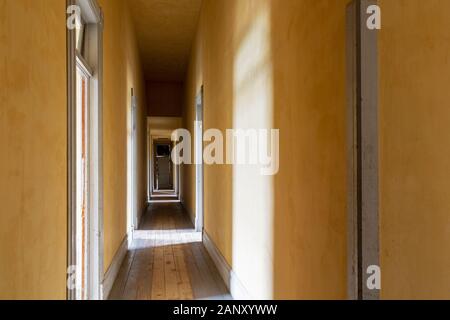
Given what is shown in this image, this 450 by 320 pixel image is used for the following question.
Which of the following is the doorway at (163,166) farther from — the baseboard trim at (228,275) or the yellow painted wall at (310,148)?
the yellow painted wall at (310,148)

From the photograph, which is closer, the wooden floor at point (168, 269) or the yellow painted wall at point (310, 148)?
the yellow painted wall at point (310, 148)

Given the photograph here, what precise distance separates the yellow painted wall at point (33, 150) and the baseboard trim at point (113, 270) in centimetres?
142

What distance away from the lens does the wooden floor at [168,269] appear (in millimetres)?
3209

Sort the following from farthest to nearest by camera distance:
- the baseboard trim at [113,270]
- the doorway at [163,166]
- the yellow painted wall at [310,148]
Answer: the doorway at [163,166] → the baseboard trim at [113,270] → the yellow painted wall at [310,148]

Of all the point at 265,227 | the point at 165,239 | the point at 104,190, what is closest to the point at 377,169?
the point at 265,227

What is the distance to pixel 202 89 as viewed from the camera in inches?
212

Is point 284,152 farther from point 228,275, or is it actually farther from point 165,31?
point 165,31

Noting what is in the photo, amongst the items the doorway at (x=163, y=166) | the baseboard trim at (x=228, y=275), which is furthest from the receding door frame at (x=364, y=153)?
the doorway at (x=163, y=166)

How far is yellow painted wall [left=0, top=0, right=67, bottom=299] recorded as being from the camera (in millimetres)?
→ 1149

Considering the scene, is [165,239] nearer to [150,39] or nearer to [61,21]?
[150,39]

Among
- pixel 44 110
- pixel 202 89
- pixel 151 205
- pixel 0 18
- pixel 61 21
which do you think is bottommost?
pixel 151 205

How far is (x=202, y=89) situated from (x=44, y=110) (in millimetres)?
3969

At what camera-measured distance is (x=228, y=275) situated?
3.34 m

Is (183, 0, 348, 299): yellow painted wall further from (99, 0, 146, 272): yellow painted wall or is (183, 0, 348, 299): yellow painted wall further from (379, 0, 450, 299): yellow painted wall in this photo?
(99, 0, 146, 272): yellow painted wall
